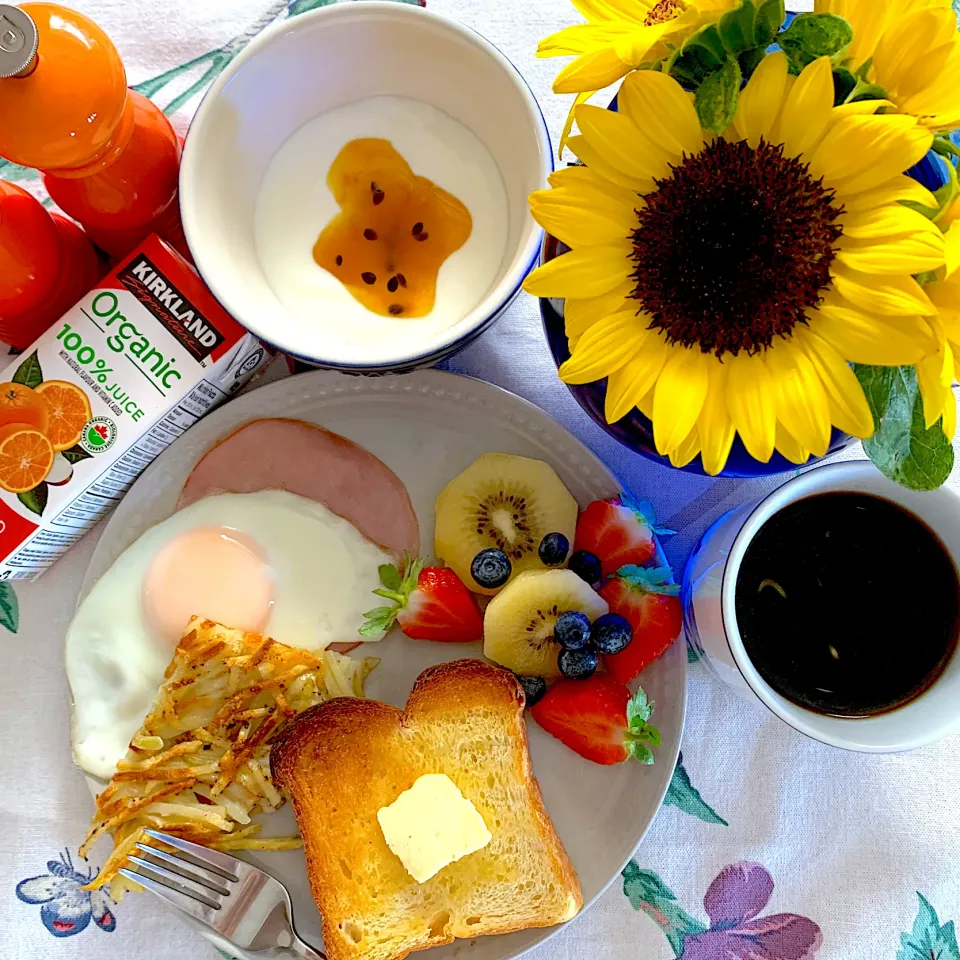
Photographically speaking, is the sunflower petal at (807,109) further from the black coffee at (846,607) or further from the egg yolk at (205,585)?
the egg yolk at (205,585)

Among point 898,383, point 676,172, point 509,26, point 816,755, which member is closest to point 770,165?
point 676,172

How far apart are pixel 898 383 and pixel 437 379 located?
612mm

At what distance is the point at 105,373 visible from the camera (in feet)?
3.36

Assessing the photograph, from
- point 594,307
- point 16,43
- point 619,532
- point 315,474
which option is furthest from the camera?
point 315,474

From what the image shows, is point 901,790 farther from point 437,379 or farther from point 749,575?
point 437,379

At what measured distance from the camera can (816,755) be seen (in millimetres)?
1146

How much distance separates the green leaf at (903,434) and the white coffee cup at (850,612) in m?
0.22

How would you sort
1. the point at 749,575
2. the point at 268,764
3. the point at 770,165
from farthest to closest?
the point at 268,764
the point at 749,575
the point at 770,165

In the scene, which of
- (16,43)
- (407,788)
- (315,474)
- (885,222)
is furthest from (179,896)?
(885,222)

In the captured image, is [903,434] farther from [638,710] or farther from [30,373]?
[30,373]

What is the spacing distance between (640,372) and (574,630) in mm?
433

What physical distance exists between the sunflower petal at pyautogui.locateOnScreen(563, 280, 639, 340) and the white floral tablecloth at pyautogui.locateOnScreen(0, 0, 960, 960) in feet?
1.61

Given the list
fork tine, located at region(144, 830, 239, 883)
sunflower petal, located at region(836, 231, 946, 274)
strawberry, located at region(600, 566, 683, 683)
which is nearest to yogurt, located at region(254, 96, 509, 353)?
strawberry, located at region(600, 566, 683, 683)

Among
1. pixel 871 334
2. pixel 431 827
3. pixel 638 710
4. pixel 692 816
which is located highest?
pixel 871 334
